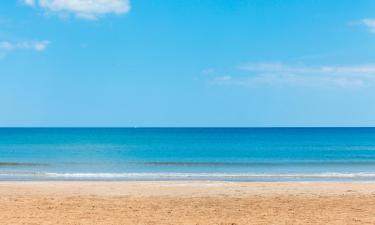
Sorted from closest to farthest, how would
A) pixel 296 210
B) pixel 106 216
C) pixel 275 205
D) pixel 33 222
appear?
pixel 33 222
pixel 106 216
pixel 296 210
pixel 275 205

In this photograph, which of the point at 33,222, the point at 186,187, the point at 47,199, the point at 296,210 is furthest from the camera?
the point at 186,187

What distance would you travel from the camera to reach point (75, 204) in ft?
55.2

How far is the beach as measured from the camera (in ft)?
46.3

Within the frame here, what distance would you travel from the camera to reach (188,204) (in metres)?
17.1

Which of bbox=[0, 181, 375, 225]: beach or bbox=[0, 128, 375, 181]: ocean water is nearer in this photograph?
bbox=[0, 181, 375, 225]: beach

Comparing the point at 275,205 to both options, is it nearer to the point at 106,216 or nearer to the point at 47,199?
the point at 106,216

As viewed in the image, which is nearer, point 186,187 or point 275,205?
point 275,205

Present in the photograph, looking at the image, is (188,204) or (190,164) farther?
(190,164)

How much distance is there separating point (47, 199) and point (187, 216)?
576 cm

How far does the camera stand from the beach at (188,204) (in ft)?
46.3

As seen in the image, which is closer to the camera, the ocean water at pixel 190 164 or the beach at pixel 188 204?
the beach at pixel 188 204

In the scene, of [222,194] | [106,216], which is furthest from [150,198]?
[106,216]

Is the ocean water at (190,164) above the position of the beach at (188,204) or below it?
above

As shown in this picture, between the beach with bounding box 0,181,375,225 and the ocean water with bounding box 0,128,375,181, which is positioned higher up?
the ocean water with bounding box 0,128,375,181
